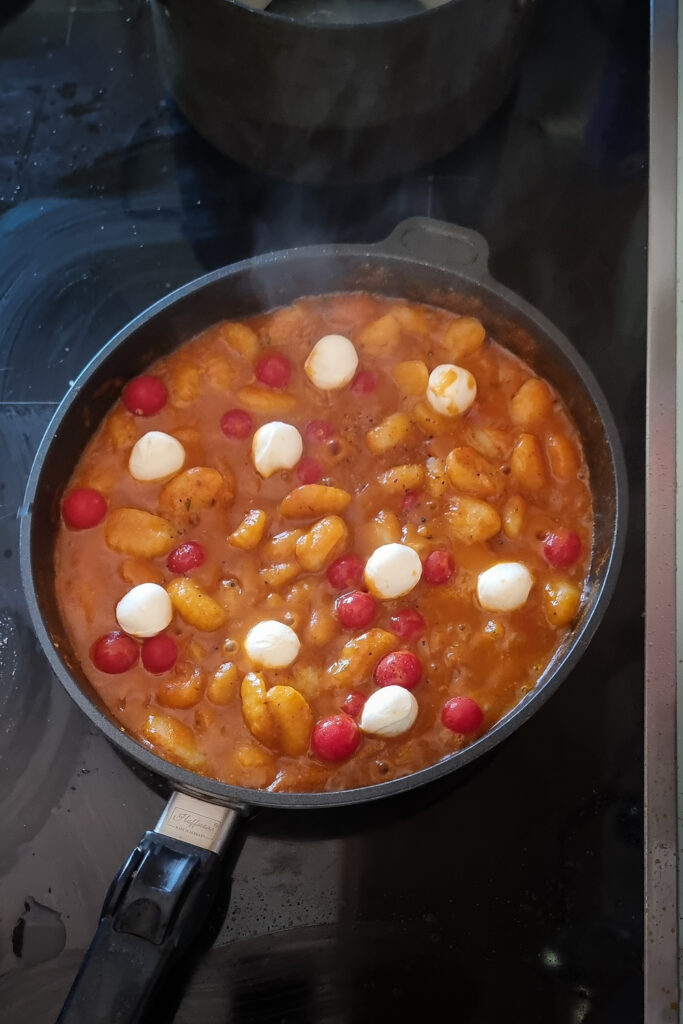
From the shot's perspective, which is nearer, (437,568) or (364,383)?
(437,568)

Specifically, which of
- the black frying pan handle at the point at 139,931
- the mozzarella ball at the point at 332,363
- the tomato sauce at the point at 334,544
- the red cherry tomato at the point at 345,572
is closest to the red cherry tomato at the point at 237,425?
the tomato sauce at the point at 334,544

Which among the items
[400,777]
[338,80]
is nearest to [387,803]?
[400,777]

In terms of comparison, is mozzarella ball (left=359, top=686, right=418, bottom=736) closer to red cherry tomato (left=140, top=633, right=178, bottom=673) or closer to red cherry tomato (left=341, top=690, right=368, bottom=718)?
red cherry tomato (left=341, top=690, right=368, bottom=718)

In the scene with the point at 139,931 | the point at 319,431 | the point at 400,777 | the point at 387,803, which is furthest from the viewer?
the point at 319,431

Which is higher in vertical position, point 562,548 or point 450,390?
point 450,390

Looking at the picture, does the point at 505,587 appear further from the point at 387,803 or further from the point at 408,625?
the point at 387,803

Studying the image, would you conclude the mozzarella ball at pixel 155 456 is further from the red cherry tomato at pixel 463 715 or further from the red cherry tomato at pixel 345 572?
the red cherry tomato at pixel 463 715

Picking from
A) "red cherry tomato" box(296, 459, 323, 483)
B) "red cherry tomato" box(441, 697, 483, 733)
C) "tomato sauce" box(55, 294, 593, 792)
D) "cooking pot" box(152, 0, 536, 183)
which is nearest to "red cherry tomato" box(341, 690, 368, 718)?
"tomato sauce" box(55, 294, 593, 792)
